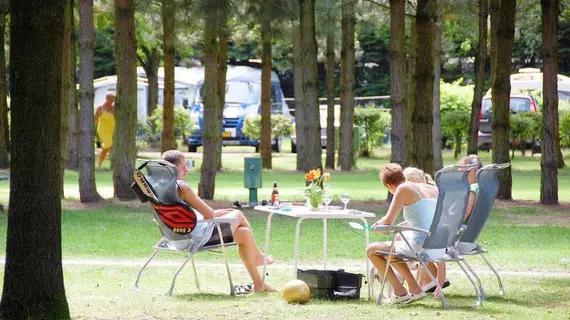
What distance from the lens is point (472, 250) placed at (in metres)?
9.79

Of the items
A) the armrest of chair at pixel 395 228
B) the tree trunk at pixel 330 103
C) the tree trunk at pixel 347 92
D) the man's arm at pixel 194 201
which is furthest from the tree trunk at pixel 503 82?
the armrest of chair at pixel 395 228

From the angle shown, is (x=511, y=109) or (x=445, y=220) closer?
(x=445, y=220)

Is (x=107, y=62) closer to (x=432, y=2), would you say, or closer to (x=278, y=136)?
(x=278, y=136)

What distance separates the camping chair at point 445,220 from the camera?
29.7 ft

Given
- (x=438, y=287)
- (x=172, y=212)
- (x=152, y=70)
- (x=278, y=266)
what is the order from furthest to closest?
(x=152, y=70) → (x=278, y=266) → (x=172, y=212) → (x=438, y=287)

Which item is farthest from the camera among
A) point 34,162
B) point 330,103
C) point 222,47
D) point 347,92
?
point 330,103

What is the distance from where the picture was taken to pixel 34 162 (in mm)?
7336

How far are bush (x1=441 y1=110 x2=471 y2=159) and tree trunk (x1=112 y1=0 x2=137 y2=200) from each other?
52.6ft

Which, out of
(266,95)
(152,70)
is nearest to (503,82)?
(266,95)

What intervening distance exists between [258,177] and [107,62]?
3975 cm

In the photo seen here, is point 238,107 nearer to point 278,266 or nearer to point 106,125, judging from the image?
point 106,125

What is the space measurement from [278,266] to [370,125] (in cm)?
2369

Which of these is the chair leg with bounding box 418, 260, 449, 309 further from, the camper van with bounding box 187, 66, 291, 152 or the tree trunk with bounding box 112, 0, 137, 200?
the camper van with bounding box 187, 66, 291, 152

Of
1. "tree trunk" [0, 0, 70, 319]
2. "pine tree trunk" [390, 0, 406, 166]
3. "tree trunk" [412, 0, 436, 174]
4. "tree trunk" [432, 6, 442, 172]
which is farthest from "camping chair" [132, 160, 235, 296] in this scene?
"tree trunk" [432, 6, 442, 172]
